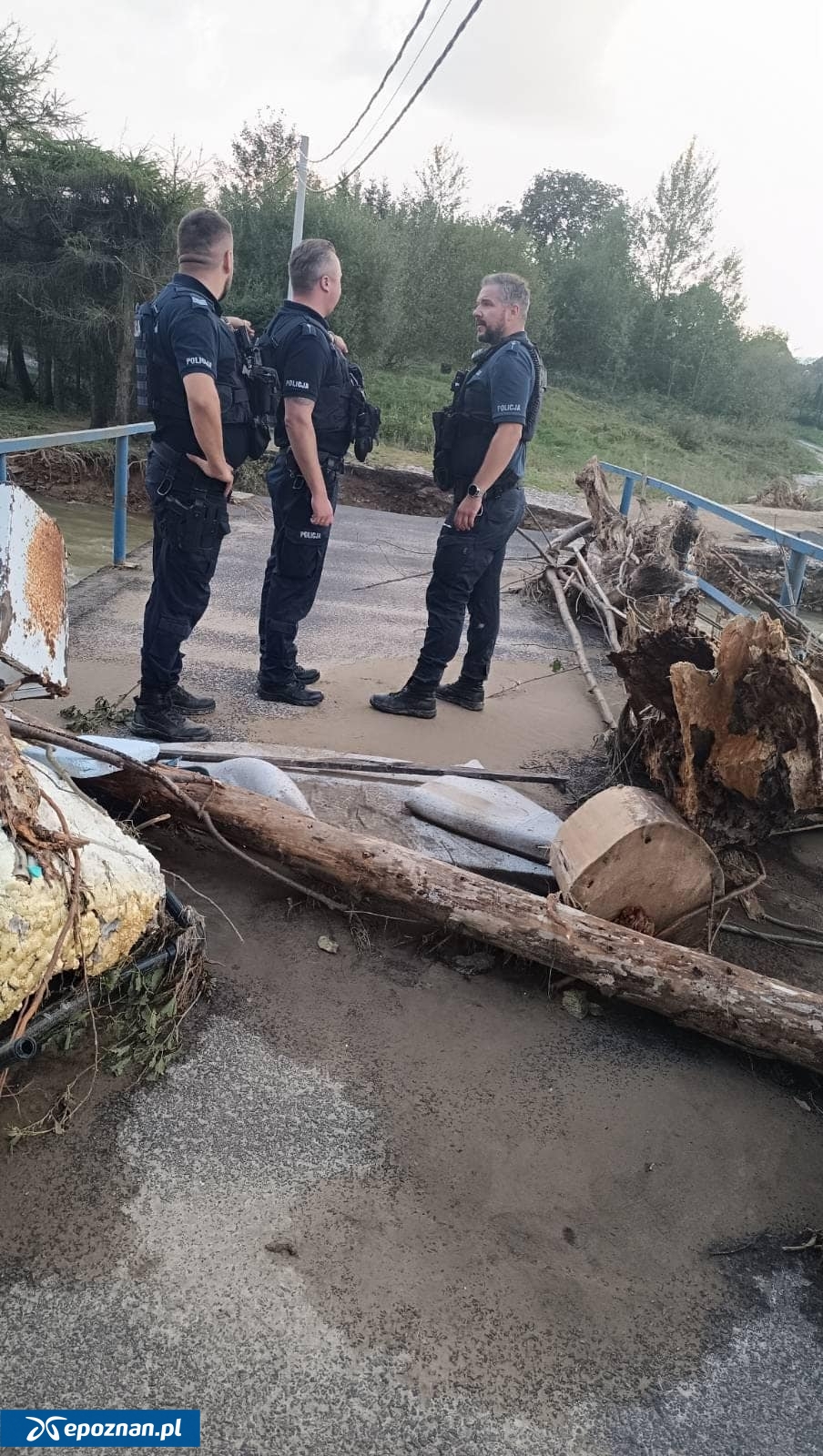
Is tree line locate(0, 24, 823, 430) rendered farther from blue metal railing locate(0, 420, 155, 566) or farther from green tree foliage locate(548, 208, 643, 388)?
blue metal railing locate(0, 420, 155, 566)

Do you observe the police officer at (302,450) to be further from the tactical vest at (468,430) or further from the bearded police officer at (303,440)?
the tactical vest at (468,430)

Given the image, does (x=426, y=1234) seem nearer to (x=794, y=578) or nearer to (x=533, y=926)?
(x=533, y=926)

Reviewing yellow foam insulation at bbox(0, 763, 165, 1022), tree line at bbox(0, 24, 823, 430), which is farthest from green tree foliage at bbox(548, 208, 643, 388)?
yellow foam insulation at bbox(0, 763, 165, 1022)

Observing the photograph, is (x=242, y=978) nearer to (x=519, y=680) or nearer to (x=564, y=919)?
(x=564, y=919)

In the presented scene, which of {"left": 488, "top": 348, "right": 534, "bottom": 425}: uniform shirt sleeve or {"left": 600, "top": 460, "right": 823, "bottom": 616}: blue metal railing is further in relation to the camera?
{"left": 600, "top": 460, "right": 823, "bottom": 616}: blue metal railing

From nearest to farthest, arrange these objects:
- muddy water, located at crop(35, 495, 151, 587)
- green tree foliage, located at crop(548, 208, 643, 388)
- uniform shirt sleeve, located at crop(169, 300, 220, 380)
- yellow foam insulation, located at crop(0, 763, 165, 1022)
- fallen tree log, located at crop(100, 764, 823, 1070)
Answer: yellow foam insulation, located at crop(0, 763, 165, 1022), fallen tree log, located at crop(100, 764, 823, 1070), uniform shirt sleeve, located at crop(169, 300, 220, 380), muddy water, located at crop(35, 495, 151, 587), green tree foliage, located at crop(548, 208, 643, 388)

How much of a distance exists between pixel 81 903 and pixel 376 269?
22.5 meters

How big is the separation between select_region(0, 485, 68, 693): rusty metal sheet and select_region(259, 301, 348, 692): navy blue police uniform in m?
→ 1.36

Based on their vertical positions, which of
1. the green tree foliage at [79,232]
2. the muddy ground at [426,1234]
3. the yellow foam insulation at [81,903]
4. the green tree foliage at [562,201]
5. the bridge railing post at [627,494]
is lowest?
the muddy ground at [426,1234]

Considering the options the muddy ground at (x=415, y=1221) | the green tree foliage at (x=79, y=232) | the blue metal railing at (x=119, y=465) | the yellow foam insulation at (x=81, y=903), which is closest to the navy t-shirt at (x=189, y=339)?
the yellow foam insulation at (x=81, y=903)

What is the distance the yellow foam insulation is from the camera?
191cm

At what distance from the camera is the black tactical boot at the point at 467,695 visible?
481 centimetres

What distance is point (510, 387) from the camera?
4.12 meters

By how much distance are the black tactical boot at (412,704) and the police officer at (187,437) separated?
965mm
